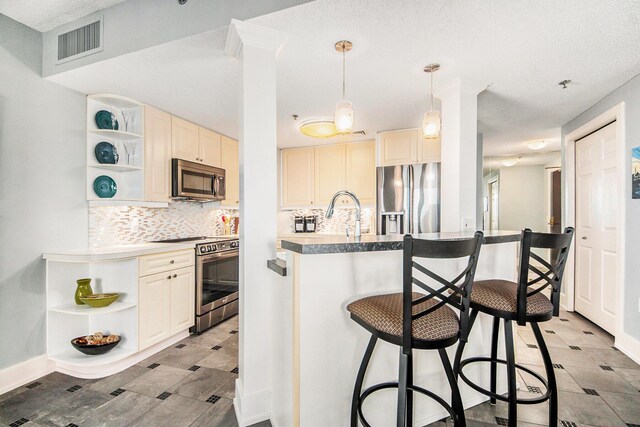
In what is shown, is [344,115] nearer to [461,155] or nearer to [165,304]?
[461,155]

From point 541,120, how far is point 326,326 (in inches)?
153

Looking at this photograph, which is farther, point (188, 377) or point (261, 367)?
point (188, 377)

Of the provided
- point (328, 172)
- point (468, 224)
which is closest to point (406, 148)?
point (328, 172)

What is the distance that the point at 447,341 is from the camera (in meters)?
1.21

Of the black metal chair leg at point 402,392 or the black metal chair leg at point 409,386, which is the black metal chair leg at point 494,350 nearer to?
the black metal chair leg at point 409,386

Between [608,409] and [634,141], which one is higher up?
[634,141]

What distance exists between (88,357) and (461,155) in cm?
335

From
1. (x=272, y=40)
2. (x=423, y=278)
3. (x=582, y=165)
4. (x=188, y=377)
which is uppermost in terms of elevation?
(x=272, y=40)

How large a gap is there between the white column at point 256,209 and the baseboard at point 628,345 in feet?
9.84

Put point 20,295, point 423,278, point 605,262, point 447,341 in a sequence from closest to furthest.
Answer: point 447,341 → point 423,278 → point 20,295 → point 605,262

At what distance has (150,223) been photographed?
11.3ft

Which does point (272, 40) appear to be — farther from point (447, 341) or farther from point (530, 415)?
point (530, 415)

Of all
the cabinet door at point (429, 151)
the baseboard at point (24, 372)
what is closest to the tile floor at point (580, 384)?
the cabinet door at point (429, 151)

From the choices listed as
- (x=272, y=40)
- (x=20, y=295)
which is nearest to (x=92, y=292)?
(x=20, y=295)
